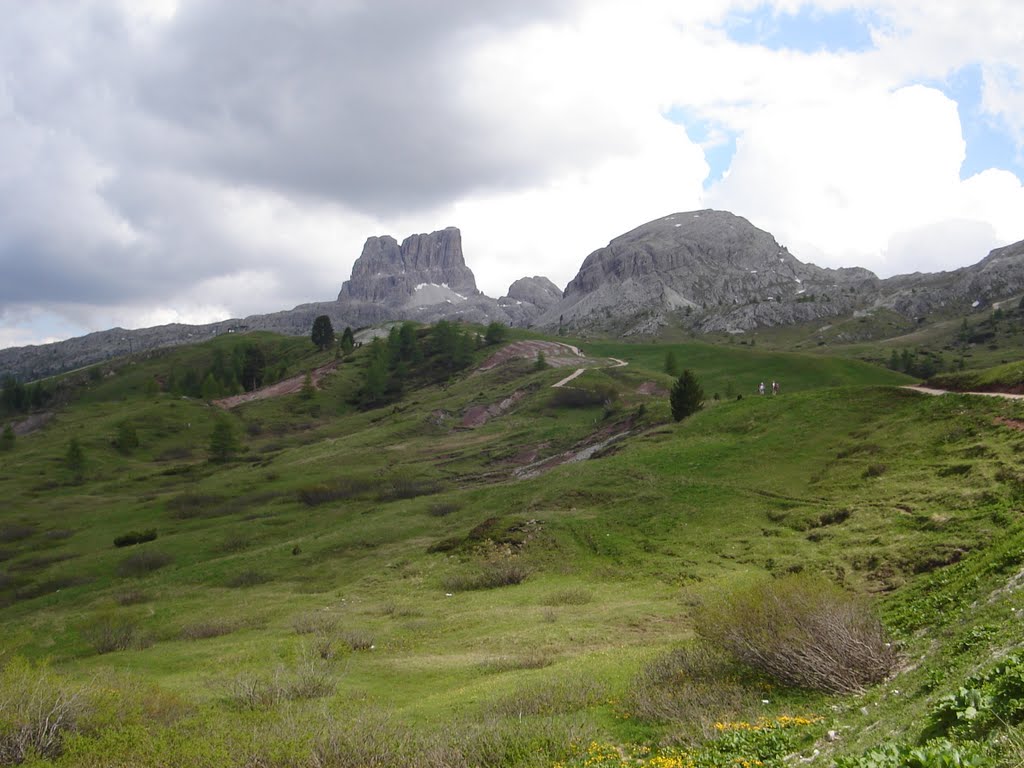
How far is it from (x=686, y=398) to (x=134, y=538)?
203 ft

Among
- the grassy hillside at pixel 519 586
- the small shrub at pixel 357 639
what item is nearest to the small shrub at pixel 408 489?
the grassy hillside at pixel 519 586

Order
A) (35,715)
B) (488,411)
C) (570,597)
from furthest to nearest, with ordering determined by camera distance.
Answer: (488,411) < (570,597) < (35,715)

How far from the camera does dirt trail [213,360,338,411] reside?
15075cm

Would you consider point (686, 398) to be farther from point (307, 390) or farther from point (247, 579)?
point (307, 390)

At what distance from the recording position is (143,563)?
5472cm

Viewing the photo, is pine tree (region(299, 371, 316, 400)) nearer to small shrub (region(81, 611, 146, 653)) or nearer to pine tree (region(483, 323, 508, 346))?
pine tree (region(483, 323, 508, 346))

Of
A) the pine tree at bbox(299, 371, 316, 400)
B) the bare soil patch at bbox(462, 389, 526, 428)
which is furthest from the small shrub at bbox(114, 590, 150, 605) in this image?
the pine tree at bbox(299, 371, 316, 400)

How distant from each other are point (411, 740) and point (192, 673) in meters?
15.6

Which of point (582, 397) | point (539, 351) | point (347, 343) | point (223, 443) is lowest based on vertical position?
point (223, 443)

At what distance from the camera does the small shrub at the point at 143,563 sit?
53.3 metres

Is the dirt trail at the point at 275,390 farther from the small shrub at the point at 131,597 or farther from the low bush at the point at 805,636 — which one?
the low bush at the point at 805,636

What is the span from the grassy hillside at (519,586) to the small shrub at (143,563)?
39 cm

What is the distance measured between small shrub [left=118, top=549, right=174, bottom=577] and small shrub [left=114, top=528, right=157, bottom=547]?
6419 mm

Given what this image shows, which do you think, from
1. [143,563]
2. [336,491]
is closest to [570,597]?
[143,563]
